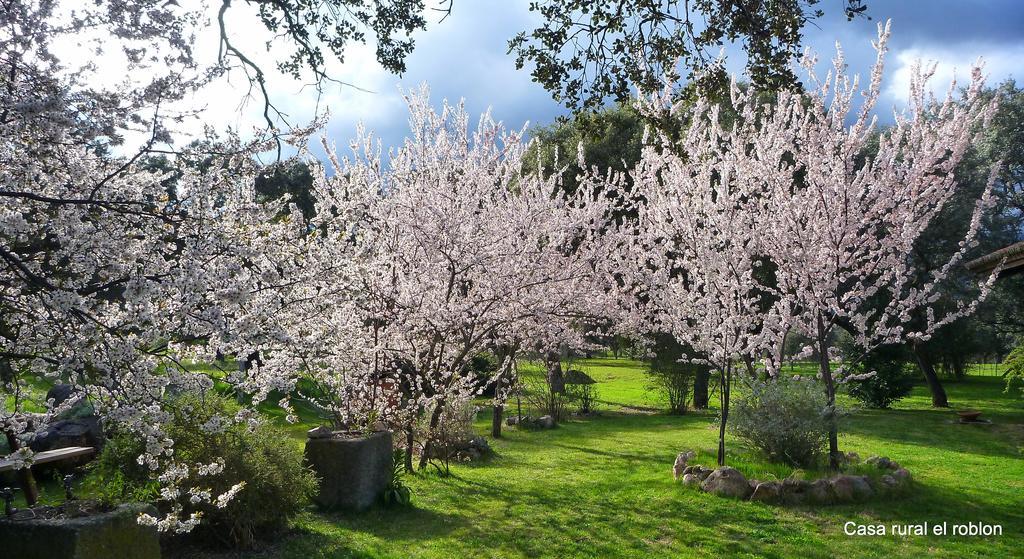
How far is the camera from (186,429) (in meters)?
6.81

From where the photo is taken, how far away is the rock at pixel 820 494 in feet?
28.9

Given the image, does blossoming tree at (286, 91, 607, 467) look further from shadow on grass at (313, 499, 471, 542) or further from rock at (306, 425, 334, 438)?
shadow on grass at (313, 499, 471, 542)

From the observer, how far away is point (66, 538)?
15.2ft

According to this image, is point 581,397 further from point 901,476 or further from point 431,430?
Result: point 901,476

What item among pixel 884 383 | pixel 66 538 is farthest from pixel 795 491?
pixel 884 383

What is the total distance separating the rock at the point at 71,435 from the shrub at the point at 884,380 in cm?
1992

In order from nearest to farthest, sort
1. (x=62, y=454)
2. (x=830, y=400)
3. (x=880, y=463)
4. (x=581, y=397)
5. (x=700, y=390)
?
1. (x=62, y=454)
2. (x=830, y=400)
3. (x=880, y=463)
4. (x=581, y=397)
5. (x=700, y=390)

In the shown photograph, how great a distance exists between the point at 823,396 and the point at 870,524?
2378 mm

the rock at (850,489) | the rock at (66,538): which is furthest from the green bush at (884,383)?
the rock at (66,538)

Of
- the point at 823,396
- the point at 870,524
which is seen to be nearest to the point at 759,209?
the point at 823,396

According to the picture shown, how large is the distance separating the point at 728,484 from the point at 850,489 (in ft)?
5.12

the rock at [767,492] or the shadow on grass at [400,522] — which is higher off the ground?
the rock at [767,492]

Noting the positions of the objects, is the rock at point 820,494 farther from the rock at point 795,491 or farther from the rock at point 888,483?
the rock at point 888,483

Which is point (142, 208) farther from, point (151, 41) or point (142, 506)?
point (142, 506)
